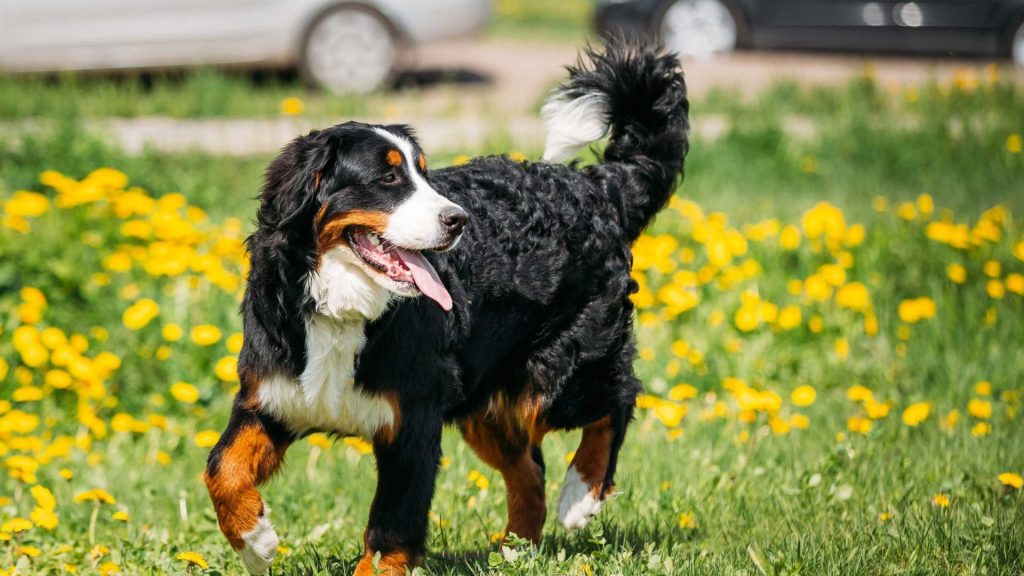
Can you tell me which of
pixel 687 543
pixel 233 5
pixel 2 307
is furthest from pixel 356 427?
pixel 233 5

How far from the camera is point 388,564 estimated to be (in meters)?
3.67

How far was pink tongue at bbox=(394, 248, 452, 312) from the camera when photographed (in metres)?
3.58

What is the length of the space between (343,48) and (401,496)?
27.8ft

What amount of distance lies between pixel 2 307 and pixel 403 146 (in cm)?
306

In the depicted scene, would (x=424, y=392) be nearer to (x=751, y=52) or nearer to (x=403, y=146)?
(x=403, y=146)

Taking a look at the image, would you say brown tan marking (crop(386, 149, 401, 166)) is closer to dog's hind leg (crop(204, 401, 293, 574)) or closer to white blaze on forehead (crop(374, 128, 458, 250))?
white blaze on forehead (crop(374, 128, 458, 250))

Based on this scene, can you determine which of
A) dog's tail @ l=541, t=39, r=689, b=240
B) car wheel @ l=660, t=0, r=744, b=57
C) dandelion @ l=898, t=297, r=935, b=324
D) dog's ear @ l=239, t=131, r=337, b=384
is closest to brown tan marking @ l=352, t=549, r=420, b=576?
dog's ear @ l=239, t=131, r=337, b=384

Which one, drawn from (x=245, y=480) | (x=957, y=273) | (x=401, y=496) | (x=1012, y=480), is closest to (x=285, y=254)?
(x=245, y=480)

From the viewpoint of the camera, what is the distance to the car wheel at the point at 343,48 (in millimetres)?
11539

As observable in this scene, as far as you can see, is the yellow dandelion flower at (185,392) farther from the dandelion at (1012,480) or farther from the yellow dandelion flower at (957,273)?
the yellow dandelion flower at (957,273)

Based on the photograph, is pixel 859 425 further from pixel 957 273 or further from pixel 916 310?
pixel 957 273

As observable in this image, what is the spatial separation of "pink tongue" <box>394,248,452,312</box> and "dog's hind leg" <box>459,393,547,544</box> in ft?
2.87

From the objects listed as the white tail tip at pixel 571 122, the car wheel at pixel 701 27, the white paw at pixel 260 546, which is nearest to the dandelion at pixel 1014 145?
the white tail tip at pixel 571 122

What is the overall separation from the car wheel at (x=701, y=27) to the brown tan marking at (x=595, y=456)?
35.2 ft
